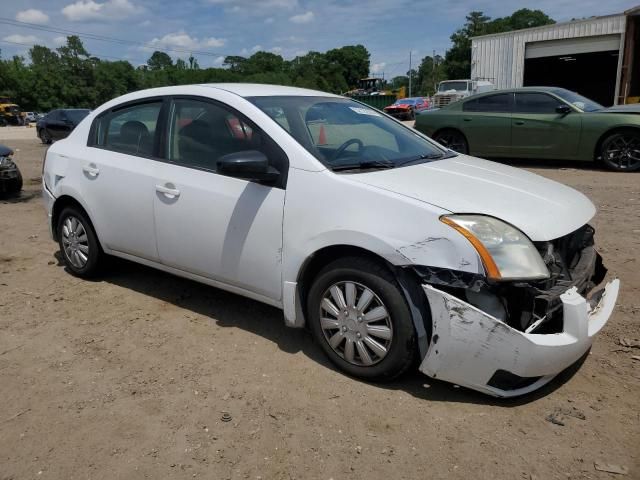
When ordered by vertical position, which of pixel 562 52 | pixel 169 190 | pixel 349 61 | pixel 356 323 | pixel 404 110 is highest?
pixel 349 61

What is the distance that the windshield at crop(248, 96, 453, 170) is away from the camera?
3406 millimetres

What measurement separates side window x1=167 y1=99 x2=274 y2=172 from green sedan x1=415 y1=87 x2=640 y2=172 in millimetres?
6218

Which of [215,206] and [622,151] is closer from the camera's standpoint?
[215,206]

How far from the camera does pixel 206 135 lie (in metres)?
3.81

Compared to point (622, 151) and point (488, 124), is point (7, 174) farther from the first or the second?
point (622, 151)

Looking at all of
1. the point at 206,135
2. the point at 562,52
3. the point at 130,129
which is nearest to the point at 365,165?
the point at 206,135

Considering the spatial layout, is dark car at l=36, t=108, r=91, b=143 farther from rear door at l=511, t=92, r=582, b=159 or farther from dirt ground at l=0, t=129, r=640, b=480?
dirt ground at l=0, t=129, r=640, b=480

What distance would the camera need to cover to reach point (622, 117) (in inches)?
369

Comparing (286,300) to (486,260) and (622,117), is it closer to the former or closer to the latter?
(486,260)

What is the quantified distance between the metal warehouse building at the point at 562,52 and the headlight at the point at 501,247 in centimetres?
2445

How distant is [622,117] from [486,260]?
328 inches

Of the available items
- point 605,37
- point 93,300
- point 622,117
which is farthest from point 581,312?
point 605,37

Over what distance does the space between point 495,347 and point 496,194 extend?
893mm

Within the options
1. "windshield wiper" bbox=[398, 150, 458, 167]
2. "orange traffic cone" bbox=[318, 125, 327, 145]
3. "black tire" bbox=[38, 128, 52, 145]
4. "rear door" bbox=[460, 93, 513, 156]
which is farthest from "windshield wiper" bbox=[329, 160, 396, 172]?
"black tire" bbox=[38, 128, 52, 145]
